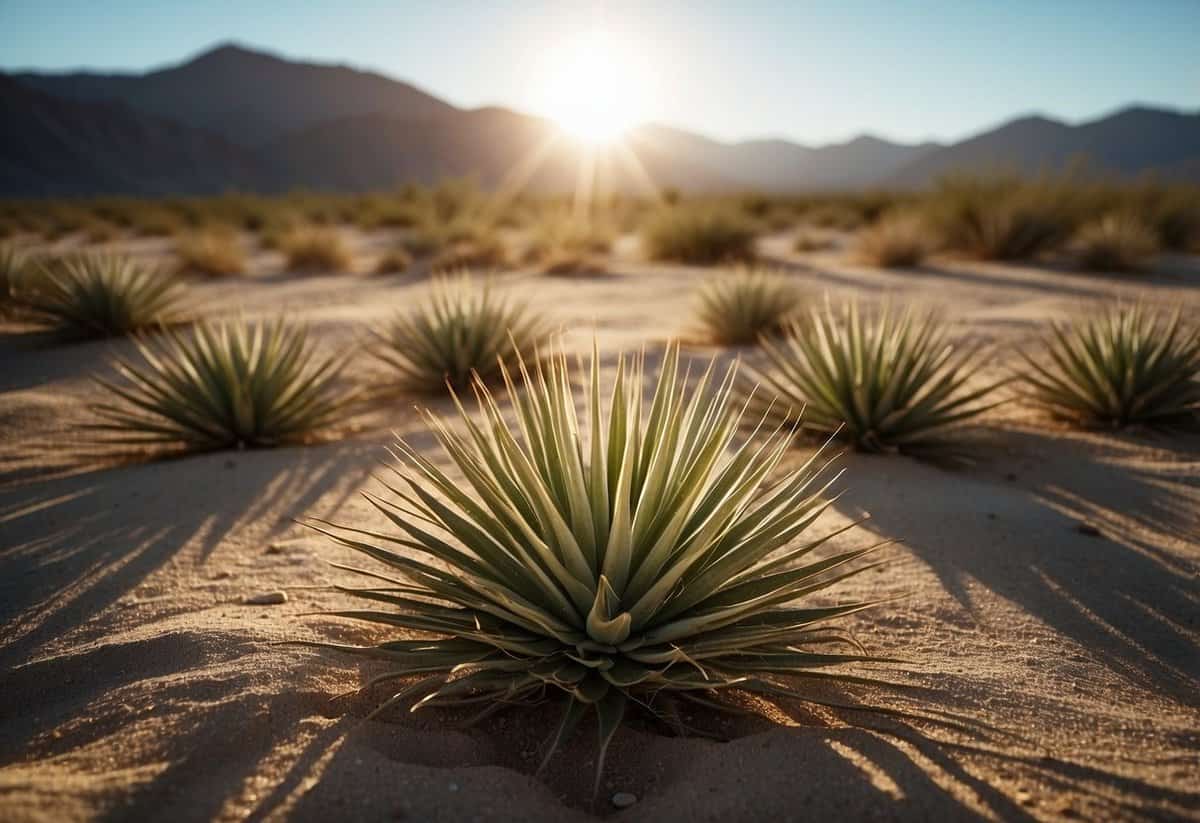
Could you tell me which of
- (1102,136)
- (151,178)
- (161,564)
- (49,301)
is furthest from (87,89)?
(1102,136)

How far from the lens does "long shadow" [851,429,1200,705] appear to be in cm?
295

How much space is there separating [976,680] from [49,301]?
900cm

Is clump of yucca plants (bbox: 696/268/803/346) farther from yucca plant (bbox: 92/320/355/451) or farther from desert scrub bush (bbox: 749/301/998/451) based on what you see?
yucca plant (bbox: 92/320/355/451)

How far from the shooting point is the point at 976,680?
8.36ft

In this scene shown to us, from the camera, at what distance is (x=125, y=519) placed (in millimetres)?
4074

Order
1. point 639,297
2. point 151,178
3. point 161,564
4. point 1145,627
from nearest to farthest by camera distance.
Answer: point 1145,627
point 161,564
point 639,297
point 151,178

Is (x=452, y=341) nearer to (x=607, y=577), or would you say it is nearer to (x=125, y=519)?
(x=125, y=519)

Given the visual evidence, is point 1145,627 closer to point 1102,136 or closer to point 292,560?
point 292,560

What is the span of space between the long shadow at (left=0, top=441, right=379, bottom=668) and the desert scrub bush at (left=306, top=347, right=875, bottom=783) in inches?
60.6

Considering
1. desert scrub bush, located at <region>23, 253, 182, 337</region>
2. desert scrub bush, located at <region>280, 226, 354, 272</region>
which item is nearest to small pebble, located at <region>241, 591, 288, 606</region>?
desert scrub bush, located at <region>23, 253, 182, 337</region>

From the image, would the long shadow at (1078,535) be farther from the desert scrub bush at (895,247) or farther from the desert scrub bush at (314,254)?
the desert scrub bush at (314,254)

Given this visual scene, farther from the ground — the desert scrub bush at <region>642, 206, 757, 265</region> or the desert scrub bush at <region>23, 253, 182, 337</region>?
the desert scrub bush at <region>642, 206, 757, 265</region>

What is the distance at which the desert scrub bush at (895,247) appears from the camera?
13.1 meters

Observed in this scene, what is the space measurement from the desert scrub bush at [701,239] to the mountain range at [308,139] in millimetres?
25043
